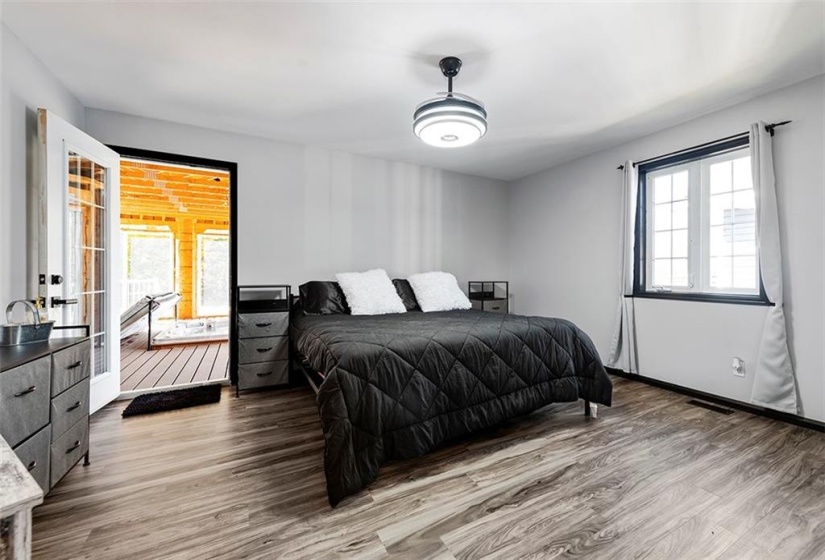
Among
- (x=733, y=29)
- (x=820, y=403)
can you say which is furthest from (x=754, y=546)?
(x=733, y=29)

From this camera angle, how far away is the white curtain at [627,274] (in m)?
3.41

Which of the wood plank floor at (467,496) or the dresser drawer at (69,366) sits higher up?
the dresser drawer at (69,366)

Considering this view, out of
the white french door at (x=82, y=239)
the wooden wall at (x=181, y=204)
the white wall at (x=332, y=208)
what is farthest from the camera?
the wooden wall at (x=181, y=204)

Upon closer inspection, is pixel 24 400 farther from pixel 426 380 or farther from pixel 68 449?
pixel 426 380

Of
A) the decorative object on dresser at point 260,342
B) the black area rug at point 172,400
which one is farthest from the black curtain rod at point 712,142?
the black area rug at point 172,400

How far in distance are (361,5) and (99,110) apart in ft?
8.59

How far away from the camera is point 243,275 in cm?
337

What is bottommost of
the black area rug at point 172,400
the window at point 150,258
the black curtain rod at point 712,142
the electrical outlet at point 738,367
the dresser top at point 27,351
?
the black area rug at point 172,400

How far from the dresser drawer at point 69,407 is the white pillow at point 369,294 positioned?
189 centimetres

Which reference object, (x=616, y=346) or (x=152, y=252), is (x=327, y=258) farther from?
(x=152, y=252)

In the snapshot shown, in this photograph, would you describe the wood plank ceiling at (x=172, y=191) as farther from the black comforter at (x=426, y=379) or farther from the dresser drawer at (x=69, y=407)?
the black comforter at (x=426, y=379)

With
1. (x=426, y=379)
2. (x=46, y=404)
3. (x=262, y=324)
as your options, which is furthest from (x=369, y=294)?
(x=46, y=404)

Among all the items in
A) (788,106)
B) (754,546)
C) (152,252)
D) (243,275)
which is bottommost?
(754,546)

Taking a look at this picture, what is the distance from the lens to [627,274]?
345cm
